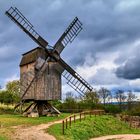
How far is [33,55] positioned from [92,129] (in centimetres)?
1304

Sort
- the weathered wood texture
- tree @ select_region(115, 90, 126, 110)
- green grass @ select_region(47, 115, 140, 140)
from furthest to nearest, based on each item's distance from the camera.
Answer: tree @ select_region(115, 90, 126, 110)
the weathered wood texture
green grass @ select_region(47, 115, 140, 140)

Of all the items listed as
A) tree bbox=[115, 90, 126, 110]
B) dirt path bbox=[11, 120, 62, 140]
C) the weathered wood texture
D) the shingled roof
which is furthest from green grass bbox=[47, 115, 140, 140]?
tree bbox=[115, 90, 126, 110]

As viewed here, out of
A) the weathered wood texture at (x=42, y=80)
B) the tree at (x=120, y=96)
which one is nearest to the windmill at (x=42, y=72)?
the weathered wood texture at (x=42, y=80)

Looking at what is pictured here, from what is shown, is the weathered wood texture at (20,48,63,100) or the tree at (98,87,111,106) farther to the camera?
the tree at (98,87,111,106)

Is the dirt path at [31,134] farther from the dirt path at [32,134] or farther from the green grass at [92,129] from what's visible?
the green grass at [92,129]

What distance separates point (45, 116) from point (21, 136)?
18.1m

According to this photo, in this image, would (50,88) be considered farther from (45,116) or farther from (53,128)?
(53,128)

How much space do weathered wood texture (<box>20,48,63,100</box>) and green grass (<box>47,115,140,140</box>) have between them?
21.0 feet

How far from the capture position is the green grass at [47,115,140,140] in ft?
110

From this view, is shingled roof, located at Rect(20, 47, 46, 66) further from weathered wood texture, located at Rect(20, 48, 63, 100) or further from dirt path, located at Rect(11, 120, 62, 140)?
dirt path, located at Rect(11, 120, 62, 140)

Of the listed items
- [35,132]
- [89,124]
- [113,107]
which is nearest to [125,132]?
[89,124]

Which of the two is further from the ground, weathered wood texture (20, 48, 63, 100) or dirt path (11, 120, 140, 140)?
weathered wood texture (20, 48, 63, 100)

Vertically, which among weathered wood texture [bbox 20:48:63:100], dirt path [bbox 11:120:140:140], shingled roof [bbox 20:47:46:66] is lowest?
dirt path [bbox 11:120:140:140]

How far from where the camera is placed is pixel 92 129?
38812 mm
